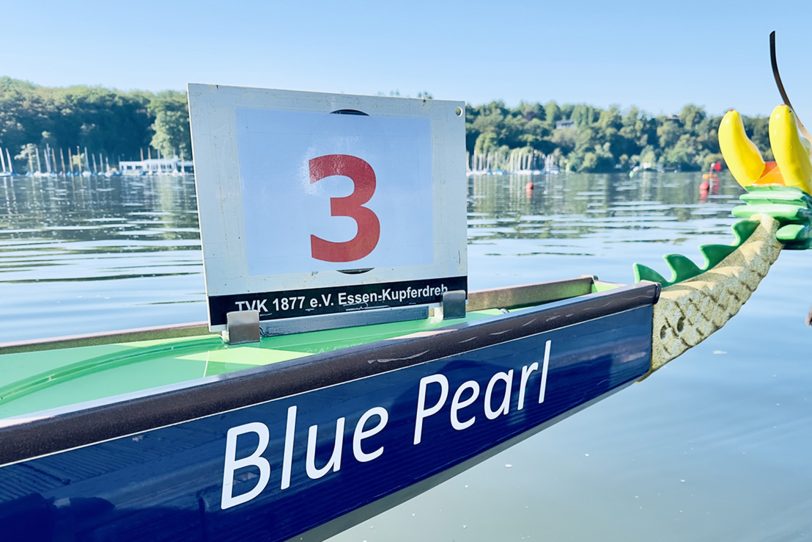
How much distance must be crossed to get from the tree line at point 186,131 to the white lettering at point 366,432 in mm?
111873

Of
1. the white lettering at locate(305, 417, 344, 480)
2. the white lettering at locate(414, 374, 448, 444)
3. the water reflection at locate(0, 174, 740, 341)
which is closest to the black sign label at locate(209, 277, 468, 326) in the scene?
the white lettering at locate(414, 374, 448, 444)

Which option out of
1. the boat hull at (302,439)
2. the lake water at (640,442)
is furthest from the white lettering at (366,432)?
the lake water at (640,442)

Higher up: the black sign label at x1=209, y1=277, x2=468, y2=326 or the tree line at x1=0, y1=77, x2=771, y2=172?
the tree line at x1=0, y1=77, x2=771, y2=172

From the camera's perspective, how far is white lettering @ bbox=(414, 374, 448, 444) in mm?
2557

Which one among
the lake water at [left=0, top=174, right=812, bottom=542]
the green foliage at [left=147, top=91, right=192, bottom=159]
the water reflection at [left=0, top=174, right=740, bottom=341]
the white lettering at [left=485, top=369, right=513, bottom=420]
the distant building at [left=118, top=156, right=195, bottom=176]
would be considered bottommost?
the lake water at [left=0, top=174, right=812, bottom=542]

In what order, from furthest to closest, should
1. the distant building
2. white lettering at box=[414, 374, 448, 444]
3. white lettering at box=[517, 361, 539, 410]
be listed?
Answer: the distant building
white lettering at box=[517, 361, 539, 410]
white lettering at box=[414, 374, 448, 444]

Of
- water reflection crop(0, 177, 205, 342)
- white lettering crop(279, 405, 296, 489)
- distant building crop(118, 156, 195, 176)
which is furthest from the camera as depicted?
distant building crop(118, 156, 195, 176)

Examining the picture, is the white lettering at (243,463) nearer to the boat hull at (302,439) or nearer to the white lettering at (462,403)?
the boat hull at (302,439)

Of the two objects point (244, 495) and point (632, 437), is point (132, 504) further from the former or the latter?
point (632, 437)

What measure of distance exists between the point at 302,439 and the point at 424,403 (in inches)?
24.2

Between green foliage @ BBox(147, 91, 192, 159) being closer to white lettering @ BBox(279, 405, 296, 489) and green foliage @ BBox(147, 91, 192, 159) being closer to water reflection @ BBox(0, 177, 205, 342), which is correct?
water reflection @ BBox(0, 177, 205, 342)

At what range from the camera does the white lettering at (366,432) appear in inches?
92.9

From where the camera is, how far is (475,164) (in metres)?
136

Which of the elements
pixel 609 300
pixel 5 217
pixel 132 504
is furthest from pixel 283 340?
pixel 5 217
